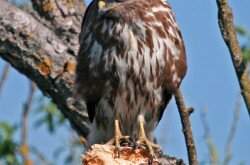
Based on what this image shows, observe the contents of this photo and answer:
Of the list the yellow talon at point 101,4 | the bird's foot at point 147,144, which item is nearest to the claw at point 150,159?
the bird's foot at point 147,144

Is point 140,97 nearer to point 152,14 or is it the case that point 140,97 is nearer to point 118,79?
point 118,79

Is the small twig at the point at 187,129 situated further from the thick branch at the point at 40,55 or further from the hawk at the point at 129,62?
the thick branch at the point at 40,55

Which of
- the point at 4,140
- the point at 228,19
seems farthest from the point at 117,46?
the point at 4,140

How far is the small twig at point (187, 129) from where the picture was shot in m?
3.89

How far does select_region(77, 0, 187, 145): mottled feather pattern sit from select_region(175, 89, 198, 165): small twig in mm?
982

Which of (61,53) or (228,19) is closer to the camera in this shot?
(228,19)

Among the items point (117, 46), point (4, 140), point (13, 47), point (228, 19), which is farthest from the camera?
point (4, 140)

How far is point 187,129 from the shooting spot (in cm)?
410

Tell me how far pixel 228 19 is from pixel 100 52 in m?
1.44

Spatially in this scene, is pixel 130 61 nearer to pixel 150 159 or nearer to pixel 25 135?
pixel 150 159

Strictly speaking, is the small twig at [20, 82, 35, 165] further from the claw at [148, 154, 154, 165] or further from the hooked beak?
the claw at [148, 154, 154, 165]

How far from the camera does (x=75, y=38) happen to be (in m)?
5.92

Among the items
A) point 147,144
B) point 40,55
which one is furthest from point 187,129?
point 40,55

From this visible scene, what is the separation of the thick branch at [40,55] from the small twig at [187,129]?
5.04 ft
